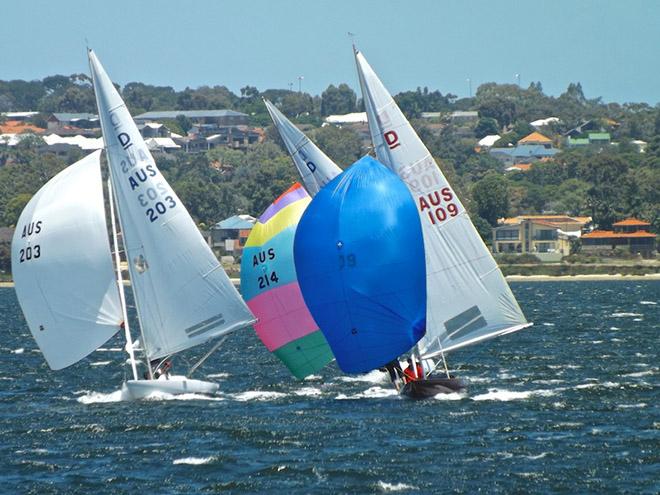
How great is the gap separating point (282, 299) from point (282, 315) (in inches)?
17.3

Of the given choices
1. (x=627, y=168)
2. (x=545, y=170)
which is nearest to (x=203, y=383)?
(x=627, y=168)

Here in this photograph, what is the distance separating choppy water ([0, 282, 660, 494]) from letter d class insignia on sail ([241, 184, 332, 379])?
1060mm

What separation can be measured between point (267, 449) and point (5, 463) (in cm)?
534

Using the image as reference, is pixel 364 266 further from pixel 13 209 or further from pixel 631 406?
pixel 13 209

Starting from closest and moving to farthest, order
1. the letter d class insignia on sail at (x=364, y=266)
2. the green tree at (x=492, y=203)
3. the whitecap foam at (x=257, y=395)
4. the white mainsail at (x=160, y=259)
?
the letter d class insignia on sail at (x=364, y=266) < the white mainsail at (x=160, y=259) < the whitecap foam at (x=257, y=395) < the green tree at (x=492, y=203)

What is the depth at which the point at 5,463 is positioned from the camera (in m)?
32.2

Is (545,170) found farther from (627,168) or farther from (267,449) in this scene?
(267,449)

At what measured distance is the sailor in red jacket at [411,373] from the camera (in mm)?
40062

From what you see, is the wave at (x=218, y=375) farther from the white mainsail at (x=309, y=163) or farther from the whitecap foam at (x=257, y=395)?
the white mainsail at (x=309, y=163)

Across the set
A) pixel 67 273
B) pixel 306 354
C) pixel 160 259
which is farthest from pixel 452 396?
pixel 67 273

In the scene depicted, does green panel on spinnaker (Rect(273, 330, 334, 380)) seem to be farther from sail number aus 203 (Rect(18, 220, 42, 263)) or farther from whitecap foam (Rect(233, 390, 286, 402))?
sail number aus 203 (Rect(18, 220, 42, 263))

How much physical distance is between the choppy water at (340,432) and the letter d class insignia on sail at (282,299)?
1060 millimetres

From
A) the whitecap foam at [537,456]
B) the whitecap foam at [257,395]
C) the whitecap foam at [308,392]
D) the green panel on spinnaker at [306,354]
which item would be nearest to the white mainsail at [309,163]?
the green panel on spinnaker at [306,354]

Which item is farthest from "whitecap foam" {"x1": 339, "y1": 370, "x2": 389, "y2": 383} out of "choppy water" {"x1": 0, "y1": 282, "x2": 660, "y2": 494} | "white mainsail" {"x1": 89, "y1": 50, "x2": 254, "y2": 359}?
"white mainsail" {"x1": 89, "y1": 50, "x2": 254, "y2": 359}
